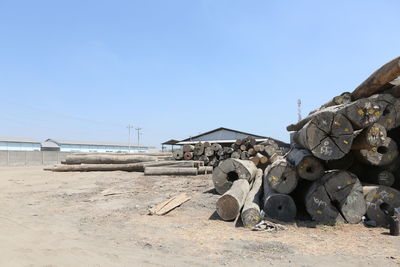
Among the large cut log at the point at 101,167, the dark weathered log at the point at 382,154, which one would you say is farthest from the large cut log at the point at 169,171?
the dark weathered log at the point at 382,154

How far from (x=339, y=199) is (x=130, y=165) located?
13193mm

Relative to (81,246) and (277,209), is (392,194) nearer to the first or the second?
(277,209)

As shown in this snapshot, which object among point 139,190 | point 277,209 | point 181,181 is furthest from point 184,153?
point 277,209

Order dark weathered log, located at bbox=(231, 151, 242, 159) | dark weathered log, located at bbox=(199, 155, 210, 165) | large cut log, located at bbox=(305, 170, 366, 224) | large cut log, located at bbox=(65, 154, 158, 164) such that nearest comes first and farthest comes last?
large cut log, located at bbox=(305, 170, 366, 224)
dark weathered log, located at bbox=(231, 151, 242, 159)
dark weathered log, located at bbox=(199, 155, 210, 165)
large cut log, located at bbox=(65, 154, 158, 164)

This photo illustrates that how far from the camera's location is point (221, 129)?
115 ft

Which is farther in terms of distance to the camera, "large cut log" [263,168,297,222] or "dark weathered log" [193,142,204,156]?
"dark weathered log" [193,142,204,156]

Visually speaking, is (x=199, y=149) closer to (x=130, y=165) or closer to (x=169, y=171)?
(x=169, y=171)

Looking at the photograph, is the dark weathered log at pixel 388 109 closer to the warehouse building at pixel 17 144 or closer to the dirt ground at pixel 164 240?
the dirt ground at pixel 164 240

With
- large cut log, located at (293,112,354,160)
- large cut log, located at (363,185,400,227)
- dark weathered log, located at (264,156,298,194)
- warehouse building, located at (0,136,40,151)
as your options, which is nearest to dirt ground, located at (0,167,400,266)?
large cut log, located at (363,185,400,227)

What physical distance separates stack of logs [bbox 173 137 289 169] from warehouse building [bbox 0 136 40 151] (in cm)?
4904

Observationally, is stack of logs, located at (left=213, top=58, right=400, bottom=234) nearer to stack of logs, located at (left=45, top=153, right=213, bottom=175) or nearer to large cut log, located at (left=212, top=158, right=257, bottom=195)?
large cut log, located at (left=212, top=158, right=257, bottom=195)

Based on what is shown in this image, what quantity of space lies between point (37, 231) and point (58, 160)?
107 feet

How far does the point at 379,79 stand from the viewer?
621 centimetres

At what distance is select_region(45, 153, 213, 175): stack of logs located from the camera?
15.4 m
